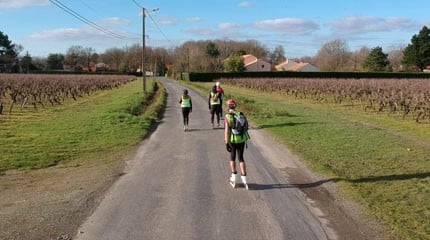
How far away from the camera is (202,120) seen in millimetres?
22156

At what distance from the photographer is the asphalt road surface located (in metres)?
6.39

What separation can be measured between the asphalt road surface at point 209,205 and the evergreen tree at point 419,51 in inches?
3779

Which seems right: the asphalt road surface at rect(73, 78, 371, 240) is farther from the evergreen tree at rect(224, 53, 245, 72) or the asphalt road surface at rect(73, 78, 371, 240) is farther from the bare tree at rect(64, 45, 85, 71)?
the bare tree at rect(64, 45, 85, 71)

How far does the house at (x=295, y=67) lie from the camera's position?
147m

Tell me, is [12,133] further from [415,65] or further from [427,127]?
[415,65]

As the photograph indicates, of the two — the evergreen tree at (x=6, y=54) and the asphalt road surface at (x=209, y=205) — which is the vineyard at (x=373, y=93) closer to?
the asphalt road surface at (x=209, y=205)

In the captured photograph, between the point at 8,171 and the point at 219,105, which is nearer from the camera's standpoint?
the point at 8,171

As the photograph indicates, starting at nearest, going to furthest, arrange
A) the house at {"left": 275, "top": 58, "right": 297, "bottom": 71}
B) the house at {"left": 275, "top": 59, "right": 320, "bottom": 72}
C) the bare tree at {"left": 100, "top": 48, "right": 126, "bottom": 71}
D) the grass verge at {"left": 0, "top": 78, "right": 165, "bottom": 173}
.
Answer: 1. the grass verge at {"left": 0, "top": 78, "right": 165, "bottom": 173}
2. the house at {"left": 275, "top": 59, "right": 320, "bottom": 72}
3. the bare tree at {"left": 100, "top": 48, "right": 126, "bottom": 71}
4. the house at {"left": 275, "top": 58, "right": 297, "bottom": 71}

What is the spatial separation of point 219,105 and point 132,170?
8.49m

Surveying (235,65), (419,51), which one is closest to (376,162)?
(419,51)

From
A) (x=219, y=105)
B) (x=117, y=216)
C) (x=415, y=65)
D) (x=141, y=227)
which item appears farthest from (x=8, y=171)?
(x=415, y=65)

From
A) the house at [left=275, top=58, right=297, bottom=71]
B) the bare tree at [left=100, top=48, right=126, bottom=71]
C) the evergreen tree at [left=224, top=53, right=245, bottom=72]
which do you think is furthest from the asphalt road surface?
the house at [left=275, top=58, right=297, bottom=71]

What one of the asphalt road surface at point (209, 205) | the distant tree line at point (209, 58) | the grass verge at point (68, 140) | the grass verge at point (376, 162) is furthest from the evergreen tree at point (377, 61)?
the asphalt road surface at point (209, 205)

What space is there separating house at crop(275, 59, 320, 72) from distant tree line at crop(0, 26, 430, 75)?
2.87 metres
